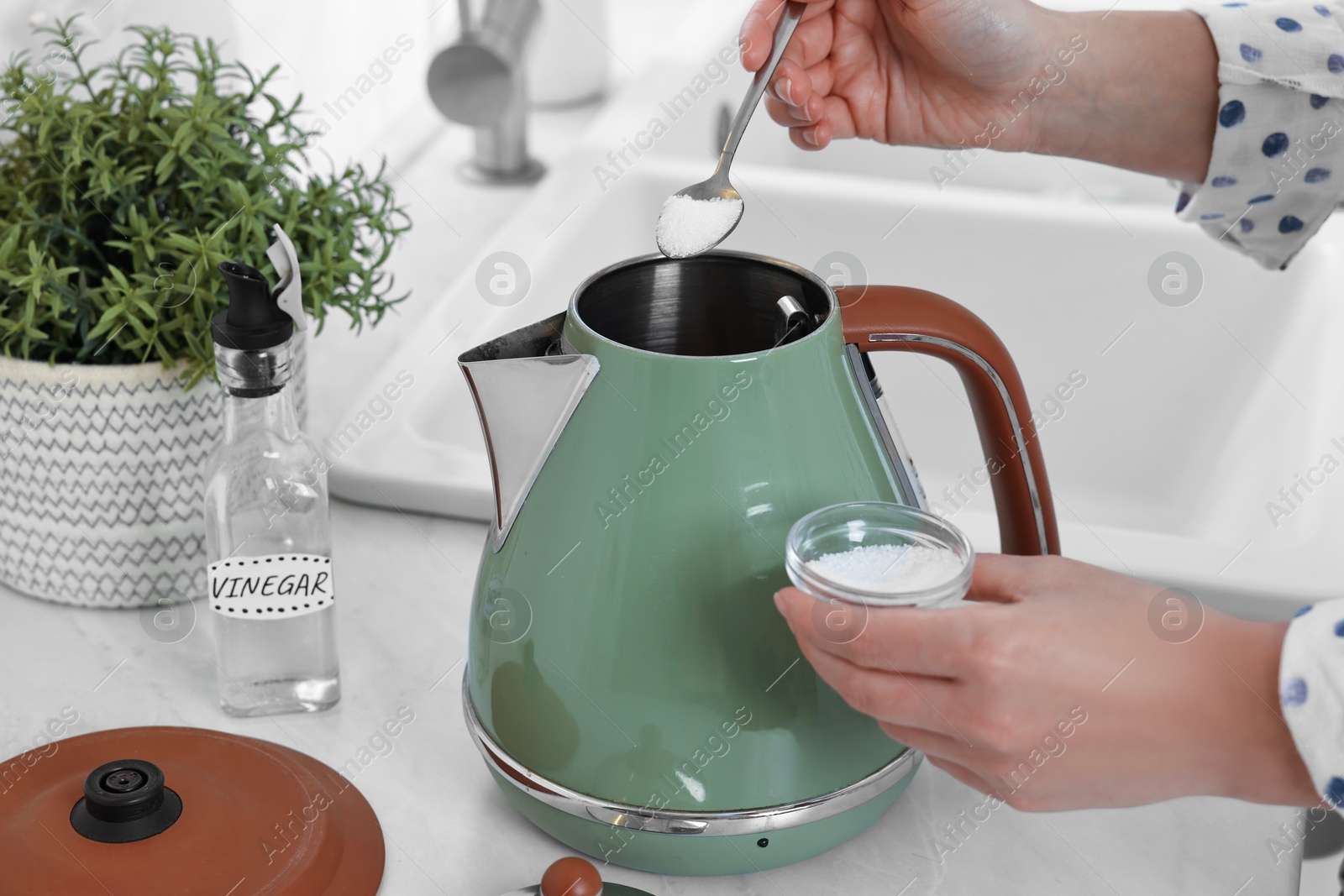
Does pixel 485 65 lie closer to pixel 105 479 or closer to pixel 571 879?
pixel 105 479

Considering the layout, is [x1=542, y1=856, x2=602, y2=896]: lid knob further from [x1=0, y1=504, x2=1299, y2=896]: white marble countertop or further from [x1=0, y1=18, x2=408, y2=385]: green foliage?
[x1=0, y1=18, x2=408, y2=385]: green foliage

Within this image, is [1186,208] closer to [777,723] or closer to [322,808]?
[777,723]

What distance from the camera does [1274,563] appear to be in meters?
0.77

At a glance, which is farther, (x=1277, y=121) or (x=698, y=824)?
(x=1277, y=121)

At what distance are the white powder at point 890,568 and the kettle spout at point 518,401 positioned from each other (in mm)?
129

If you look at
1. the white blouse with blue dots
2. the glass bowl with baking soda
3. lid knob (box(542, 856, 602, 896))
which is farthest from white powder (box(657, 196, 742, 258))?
the white blouse with blue dots

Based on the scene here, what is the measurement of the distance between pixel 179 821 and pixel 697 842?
236 mm

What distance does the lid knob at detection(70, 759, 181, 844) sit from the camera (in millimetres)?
559

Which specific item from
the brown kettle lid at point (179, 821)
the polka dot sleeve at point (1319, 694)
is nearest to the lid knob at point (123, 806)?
the brown kettle lid at point (179, 821)

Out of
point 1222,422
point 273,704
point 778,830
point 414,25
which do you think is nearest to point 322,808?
point 273,704

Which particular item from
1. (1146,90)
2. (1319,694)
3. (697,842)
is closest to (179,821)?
(697,842)

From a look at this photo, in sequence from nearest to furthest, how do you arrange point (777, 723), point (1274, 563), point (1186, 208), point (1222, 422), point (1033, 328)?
point (777, 723) < point (1274, 563) < point (1186, 208) < point (1222, 422) < point (1033, 328)

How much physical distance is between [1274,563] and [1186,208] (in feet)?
0.89

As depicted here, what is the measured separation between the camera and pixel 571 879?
53cm
